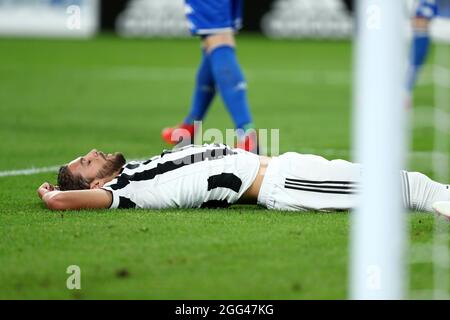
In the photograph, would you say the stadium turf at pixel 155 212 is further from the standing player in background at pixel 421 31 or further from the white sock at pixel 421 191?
the standing player in background at pixel 421 31

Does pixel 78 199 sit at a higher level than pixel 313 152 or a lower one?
higher

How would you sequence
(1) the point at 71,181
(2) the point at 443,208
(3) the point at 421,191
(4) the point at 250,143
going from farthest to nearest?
(4) the point at 250,143 → (1) the point at 71,181 → (3) the point at 421,191 → (2) the point at 443,208

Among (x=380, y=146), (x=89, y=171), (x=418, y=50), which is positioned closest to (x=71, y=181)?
(x=89, y=171)

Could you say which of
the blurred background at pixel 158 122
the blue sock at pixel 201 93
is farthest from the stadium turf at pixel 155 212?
the blue sock at pixel 201 93

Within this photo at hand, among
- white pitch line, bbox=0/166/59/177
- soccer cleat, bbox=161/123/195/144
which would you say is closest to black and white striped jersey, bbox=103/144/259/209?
white pitch line, bbox=0/166/59/177

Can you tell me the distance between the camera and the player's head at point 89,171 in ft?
17.8

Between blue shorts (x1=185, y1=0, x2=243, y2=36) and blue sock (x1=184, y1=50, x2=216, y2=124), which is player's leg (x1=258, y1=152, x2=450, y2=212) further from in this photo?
blue sock (x1=184, y1=50, x2=216, y2=124)

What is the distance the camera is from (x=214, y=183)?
5.35m

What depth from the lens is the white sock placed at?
17.0ft

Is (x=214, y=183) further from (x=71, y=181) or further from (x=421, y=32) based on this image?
(x=421, y=32)

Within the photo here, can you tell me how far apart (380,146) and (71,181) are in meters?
2.67

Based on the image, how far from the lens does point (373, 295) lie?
10.5 feet

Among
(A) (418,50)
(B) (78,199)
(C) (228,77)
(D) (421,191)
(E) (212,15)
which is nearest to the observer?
(D) (421,191)
